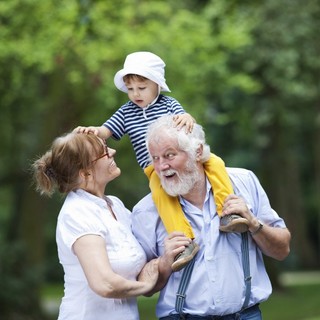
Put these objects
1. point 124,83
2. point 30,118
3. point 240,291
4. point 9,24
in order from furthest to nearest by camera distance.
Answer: point 30,118
point 9,24
point 124,83
point 240,291

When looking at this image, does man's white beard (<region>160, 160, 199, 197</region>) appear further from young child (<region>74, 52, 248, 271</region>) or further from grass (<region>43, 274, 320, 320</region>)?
grass (<region>43, 274, 320, 320</region>)

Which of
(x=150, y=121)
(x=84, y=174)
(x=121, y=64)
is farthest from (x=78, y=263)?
(x=121, y=64)

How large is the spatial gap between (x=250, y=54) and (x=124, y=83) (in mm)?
16652

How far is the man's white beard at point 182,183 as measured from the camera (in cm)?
473

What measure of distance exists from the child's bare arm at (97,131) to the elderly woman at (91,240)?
5cm

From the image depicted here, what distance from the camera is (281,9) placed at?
1973cm

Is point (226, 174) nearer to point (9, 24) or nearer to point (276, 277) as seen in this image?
Answer: point (9, 24)

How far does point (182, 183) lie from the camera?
15.5ft

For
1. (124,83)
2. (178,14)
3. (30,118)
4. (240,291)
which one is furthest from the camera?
(30,118)

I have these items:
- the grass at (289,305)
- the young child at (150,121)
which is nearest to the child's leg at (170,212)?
the young child at (150,121)

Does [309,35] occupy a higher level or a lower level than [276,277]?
higher

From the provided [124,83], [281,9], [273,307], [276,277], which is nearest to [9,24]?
[281,9]

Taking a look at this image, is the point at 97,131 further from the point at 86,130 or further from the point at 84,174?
the point at 84,174

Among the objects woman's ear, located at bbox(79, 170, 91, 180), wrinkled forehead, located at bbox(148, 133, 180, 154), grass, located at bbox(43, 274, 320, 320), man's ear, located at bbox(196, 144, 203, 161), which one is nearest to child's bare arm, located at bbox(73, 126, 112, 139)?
woman's ear, located at bbox(79, 170, 91, 180)
